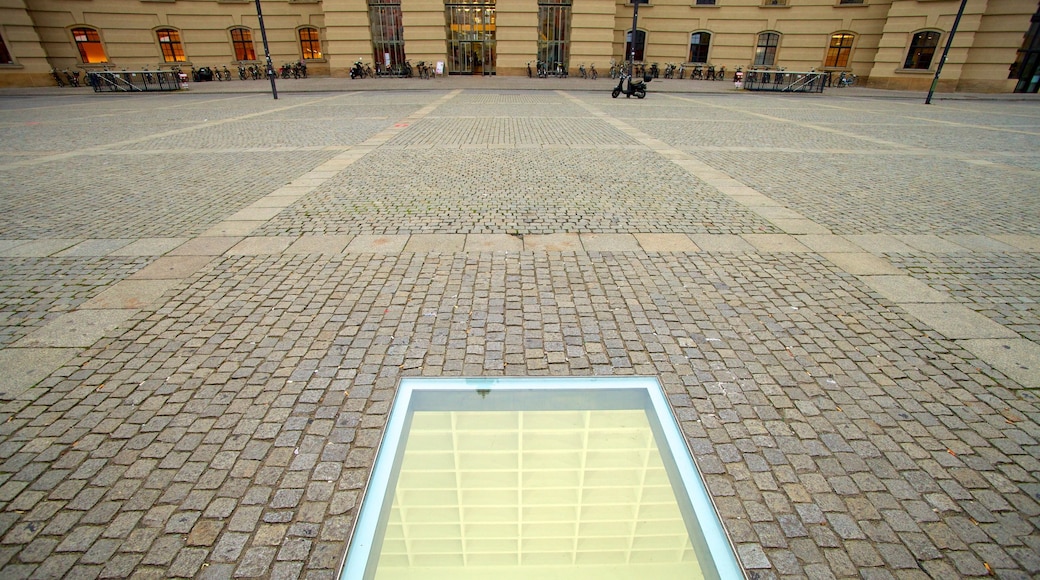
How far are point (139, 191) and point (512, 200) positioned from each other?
19.3 ft

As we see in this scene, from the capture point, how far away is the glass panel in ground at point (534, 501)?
2.24 metres

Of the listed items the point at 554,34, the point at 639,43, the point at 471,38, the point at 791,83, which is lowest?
the point at 791,83

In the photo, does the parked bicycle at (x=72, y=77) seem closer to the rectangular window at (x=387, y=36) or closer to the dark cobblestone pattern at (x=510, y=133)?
the rectangular window at (x=387, y=36)

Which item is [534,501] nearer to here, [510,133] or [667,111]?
[510,133]

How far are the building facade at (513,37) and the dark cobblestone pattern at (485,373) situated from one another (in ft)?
97.8

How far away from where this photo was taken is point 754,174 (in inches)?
338

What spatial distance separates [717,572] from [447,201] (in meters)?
5.74

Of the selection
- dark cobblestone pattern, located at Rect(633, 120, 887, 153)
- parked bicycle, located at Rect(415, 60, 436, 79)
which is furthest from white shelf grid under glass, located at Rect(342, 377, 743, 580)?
parked bicycle, located at Rect(415, 60, 436, 79)

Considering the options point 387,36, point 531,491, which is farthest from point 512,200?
point 387,36

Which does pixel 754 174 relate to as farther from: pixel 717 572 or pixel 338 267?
pixel 717 572

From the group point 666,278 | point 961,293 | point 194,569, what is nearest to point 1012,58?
point 961,293

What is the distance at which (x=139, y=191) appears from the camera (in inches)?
294

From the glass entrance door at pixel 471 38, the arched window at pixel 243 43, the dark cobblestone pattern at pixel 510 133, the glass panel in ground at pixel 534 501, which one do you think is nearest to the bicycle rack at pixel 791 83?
the glass entrance door at pixel 471 38

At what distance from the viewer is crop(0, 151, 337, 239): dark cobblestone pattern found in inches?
237
